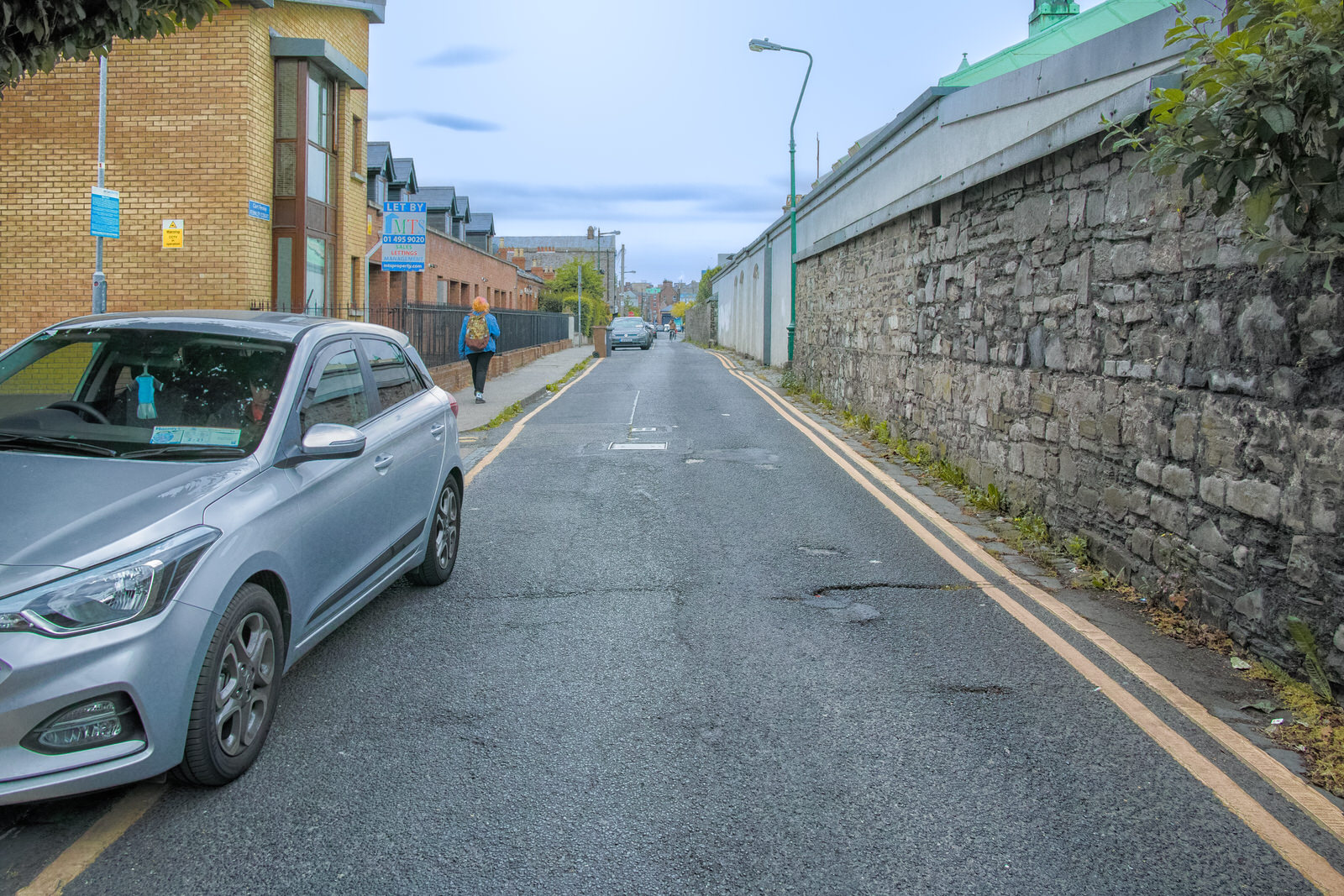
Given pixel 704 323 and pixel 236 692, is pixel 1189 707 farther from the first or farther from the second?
pixel 704 323

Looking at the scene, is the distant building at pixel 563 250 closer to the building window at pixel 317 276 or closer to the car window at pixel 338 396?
the building window at pixel 317 276

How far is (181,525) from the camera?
352 cm

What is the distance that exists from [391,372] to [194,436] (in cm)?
173

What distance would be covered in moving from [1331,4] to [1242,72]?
1.30ft

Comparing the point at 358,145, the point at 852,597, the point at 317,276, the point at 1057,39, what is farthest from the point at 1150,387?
the point at 358,145

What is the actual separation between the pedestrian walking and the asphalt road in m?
11.8

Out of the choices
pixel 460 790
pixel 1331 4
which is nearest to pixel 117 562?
pixel 460 790

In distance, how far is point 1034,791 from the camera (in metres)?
3.68

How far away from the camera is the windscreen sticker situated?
166 inches

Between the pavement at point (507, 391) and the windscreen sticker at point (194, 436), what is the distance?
649 cm

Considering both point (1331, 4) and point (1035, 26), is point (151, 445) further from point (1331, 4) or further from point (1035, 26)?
point (1035, 26)

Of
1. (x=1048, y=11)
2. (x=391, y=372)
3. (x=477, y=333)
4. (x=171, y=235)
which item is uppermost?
(x=1048, y=11)

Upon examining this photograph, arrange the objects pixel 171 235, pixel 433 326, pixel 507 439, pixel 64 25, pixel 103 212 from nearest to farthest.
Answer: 1. pixel 64 25
2. pixel 103 212
3. pixel 507 439
4. pixel 171 235
5. pixel 433 326

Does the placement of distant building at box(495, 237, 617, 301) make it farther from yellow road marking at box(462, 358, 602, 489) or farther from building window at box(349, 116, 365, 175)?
yellow road marking at box(462, 358, 602, 489)
